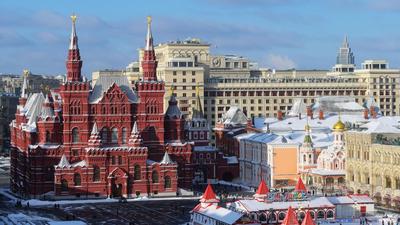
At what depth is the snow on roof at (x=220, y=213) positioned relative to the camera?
267 feet

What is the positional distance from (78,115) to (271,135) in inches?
1116

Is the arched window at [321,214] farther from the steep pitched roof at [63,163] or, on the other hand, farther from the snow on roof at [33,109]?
the snow on roof at [33,109]

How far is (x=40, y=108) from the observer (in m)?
131

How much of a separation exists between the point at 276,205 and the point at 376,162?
24951 mm

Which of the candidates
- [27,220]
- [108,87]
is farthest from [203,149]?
Answer: [27,220]

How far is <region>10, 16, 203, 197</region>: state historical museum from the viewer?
12056cm

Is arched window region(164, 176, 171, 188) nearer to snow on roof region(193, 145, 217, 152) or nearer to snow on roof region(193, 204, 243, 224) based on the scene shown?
snow on roof region(193, 145, 217, 152)

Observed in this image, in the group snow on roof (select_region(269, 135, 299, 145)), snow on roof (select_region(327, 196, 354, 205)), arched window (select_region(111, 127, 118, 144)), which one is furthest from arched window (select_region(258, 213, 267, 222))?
snow on roof (select_region(269, 135, 299, 145))

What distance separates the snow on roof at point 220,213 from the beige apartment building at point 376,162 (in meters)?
25.8

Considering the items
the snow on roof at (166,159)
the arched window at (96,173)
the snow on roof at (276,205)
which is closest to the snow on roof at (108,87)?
the snow on roof at (166,159)

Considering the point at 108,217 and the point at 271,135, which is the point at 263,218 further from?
the point at 271,135

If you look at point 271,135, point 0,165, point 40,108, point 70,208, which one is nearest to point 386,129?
point 271,135

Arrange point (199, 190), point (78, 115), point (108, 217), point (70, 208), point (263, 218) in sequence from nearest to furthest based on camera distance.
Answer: point (263, 218), point (108, 217), point (70, 208), point (78, 115), point (199, 190)

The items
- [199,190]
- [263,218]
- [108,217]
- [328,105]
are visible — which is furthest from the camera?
[328,105]
